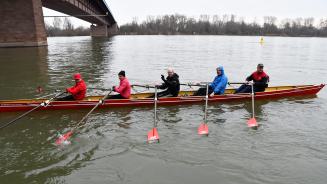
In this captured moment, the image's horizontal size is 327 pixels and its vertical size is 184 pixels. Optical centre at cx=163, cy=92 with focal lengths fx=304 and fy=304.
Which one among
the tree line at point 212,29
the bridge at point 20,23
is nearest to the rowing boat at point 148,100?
the bridge at point 20,23

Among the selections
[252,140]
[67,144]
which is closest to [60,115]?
[67,144]

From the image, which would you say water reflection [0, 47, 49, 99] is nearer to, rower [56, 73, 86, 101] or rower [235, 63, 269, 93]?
rower [56, 73, 86, 101]

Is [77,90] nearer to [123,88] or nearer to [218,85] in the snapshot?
[123,88]

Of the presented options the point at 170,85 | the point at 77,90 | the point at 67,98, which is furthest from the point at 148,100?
the point at 67,98

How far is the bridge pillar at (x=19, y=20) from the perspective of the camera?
3756 cm

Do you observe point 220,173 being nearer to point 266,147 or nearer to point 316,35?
point 266,147

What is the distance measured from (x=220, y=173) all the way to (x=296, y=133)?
4.11 metres

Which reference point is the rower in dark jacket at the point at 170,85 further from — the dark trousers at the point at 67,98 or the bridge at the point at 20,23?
the bridge at the point at 20,23

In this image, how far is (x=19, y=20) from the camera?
37688mm

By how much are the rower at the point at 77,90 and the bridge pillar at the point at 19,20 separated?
29577 mm

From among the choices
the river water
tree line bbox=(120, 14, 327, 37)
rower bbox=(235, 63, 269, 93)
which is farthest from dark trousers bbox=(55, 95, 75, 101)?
tree line bbox=(120, 14, 327, 37)

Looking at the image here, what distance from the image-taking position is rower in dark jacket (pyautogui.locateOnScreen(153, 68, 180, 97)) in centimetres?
1277

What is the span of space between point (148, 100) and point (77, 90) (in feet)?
9.43

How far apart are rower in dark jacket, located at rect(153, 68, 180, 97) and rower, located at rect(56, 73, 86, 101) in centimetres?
311
